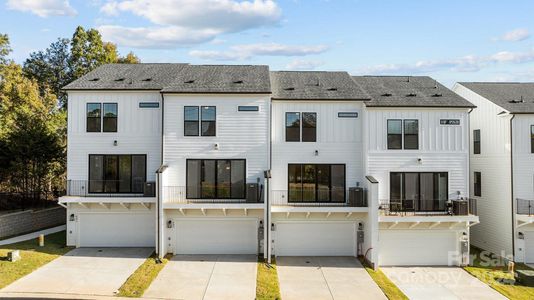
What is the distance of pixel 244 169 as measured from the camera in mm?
17750

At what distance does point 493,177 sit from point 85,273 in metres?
18.8

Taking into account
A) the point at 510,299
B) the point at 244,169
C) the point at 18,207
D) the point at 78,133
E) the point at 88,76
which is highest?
the point at 88,76

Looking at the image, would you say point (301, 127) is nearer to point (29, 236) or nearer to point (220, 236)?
point (220, 236)

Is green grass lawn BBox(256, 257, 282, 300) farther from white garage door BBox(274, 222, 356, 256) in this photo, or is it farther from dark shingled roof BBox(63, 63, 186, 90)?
dark shingled roof BBox(63, 63, 186, 90)

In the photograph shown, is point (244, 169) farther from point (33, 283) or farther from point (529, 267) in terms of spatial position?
point (529, 267)

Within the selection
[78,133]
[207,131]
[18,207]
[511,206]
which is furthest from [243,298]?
[18,207]

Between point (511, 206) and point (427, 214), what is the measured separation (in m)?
4.02

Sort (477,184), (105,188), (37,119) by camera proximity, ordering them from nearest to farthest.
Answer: (105,188)
(477,184)
(37,119)

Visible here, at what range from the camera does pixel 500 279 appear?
1552 cm

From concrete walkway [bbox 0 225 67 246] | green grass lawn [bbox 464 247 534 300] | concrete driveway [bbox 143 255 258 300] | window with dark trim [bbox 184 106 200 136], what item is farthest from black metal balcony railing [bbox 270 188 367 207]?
concrete walkway [bbox 0 225 67 246]

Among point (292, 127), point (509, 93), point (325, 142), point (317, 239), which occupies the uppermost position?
point (509, 93)

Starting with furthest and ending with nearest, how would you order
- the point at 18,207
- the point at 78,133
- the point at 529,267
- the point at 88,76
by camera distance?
the point at 18,207, the point at 88,76, the point at 78,133, the point at 529,267

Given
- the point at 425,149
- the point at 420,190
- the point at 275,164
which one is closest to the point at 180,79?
the point at 275,164

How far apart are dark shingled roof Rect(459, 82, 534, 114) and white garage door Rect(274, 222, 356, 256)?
370 inches
